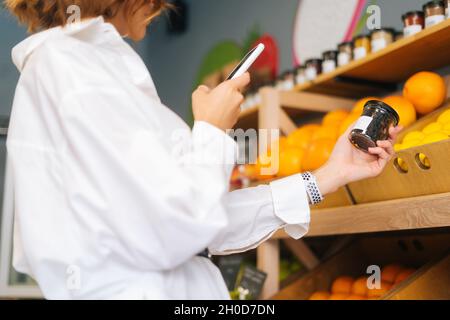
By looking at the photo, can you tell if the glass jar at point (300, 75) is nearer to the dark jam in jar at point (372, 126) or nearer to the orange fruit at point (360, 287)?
the orange fruit at point (360, 287)

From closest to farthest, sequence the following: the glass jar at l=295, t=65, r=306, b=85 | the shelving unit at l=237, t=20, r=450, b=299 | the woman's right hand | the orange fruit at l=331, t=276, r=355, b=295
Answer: the woman's right hand → the shelving unit at l=237, t=20, r=450, b=299 → the orange fruit at l=331, t=276, r=355, b=295 → the glass jar at l=295, t=65, r=306, b=85

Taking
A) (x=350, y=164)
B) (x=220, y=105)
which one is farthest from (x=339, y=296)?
(x=220, y=105)

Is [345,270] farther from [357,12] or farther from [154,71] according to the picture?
[154,71]

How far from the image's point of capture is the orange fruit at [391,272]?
1605 mm

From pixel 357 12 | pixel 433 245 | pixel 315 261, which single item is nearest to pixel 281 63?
pixel 357 12

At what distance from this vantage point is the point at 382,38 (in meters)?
1.67

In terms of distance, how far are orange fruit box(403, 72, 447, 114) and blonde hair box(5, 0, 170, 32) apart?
0.86m

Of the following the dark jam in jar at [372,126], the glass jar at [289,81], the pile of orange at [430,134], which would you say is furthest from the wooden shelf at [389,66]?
the dark jam in jar at [372,126]

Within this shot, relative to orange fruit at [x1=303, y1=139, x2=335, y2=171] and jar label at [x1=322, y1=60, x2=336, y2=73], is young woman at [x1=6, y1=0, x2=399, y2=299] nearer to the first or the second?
orange fruit at [x1=303, y1=139, x2=335, y2=171]

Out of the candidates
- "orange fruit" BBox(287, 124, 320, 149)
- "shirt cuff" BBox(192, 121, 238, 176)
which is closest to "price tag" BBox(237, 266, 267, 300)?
"orange fruit" BBox(287, 124, 320, 149)

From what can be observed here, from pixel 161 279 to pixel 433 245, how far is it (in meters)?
1.10

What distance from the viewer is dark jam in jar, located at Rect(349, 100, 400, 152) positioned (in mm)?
1080

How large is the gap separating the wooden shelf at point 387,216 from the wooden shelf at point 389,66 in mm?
464

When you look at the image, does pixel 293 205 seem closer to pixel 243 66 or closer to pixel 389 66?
pixel 243 66
